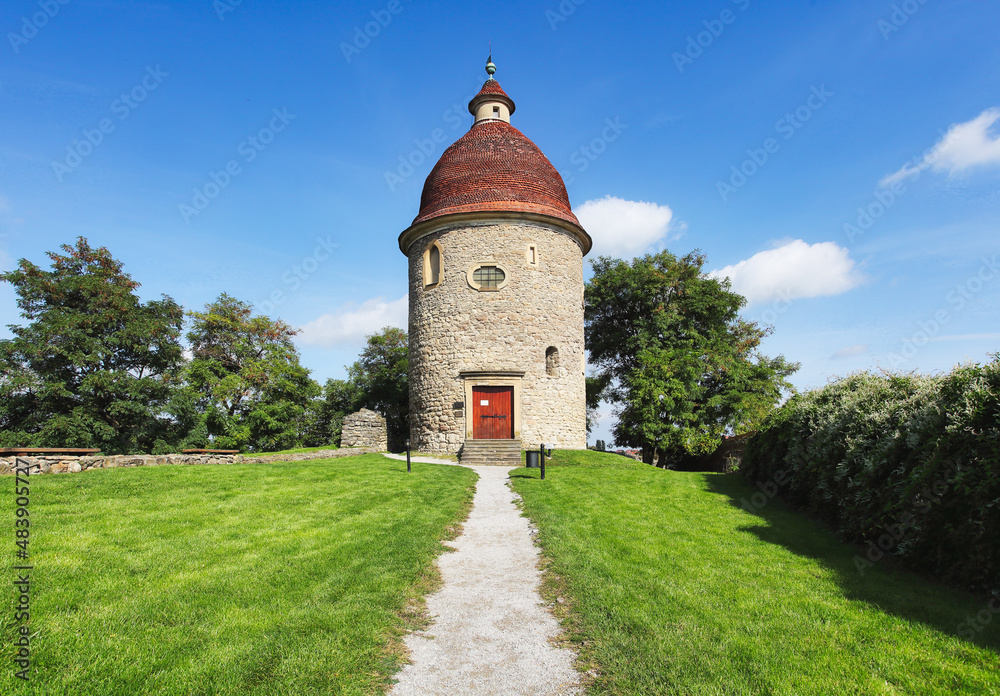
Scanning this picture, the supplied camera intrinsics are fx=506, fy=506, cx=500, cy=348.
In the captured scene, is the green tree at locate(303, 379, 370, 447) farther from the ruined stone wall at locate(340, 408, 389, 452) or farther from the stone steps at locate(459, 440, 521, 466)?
the stone steps at locate(459, 440, 521, 466)

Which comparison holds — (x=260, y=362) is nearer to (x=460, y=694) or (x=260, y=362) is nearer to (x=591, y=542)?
(x=591, y=542)

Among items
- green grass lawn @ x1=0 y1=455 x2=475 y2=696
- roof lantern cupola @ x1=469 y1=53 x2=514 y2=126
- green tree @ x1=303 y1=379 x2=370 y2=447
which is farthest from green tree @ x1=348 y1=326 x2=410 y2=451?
green grass lawn @ x1=0 y1=455 x2=475 y2=696

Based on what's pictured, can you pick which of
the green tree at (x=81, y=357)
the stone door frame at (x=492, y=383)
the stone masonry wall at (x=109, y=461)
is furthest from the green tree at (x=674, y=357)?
the green tree at (x=81, y=357)

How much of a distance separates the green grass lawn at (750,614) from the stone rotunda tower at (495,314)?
1103 cm

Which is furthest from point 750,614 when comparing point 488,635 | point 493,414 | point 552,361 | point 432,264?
point 432,264

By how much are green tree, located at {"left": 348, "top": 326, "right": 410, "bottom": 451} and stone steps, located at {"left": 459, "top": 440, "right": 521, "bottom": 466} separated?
34.5 feet

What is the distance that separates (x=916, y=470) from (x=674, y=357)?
60.6 feet

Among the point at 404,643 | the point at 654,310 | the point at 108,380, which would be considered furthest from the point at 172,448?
the point at 404,643

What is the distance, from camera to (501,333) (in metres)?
19.8

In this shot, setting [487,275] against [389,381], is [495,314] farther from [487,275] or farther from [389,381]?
[389,381]

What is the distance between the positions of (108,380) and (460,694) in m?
26.8

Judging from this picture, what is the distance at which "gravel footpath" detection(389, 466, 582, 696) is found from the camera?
3.66m

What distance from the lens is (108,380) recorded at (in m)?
23.5

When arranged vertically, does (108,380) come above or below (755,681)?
above
